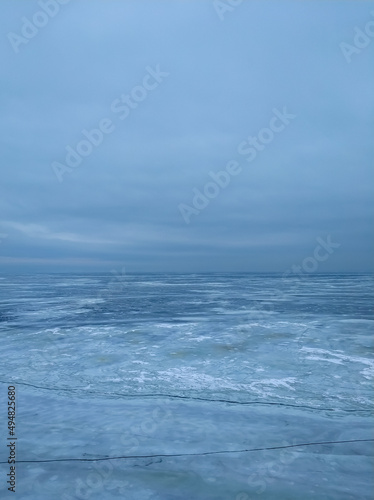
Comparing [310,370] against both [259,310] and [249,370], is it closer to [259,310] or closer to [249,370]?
[249,370]

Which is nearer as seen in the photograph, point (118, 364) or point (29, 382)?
point (29, 382)

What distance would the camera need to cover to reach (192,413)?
21.4 feet

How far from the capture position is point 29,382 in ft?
27.9

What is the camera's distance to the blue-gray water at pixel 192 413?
438 cm

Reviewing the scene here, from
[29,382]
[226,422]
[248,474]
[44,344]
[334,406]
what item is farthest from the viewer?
[44,344]

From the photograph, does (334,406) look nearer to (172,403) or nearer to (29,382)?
(172,403)

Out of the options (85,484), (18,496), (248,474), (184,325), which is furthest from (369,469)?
(184,325)

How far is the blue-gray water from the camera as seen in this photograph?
4379mm

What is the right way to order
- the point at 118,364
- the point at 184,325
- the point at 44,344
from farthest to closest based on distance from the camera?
the point at 184,325 < the point at 44,344 < the point at 118,364

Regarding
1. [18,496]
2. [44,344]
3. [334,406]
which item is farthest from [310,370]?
[44,344]

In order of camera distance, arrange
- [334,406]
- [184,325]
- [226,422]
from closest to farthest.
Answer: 1. [226,422]
2. [334,406]
3. [184,325]

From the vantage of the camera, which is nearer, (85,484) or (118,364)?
(85,484)

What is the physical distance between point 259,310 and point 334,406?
14756mm

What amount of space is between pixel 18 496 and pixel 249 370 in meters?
6.07
